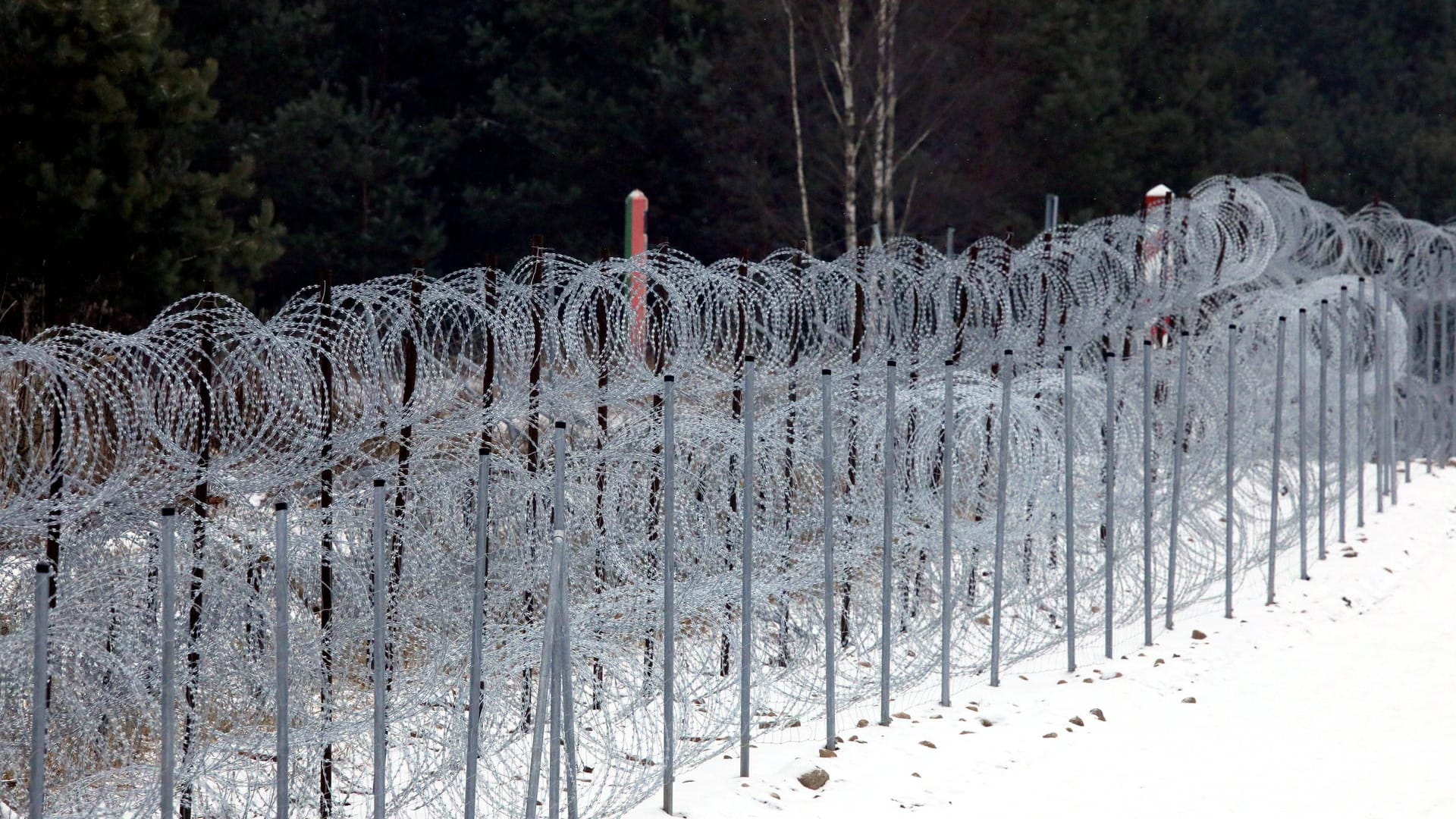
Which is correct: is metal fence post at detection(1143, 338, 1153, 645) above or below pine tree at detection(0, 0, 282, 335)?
below

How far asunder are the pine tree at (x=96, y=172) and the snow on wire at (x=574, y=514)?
16.7ft

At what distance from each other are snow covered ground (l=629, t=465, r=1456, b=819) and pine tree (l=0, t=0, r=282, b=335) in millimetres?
9624

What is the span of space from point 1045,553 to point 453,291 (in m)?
3.86

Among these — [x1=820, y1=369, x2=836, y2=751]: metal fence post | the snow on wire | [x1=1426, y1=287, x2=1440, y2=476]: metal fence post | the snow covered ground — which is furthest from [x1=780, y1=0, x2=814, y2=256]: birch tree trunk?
[x1=820, y1=369, x2=836, y2=751]: metal fence post

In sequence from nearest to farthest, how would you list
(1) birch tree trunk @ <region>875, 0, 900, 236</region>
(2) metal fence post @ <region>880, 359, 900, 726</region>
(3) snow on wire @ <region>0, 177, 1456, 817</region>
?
(3) snow on wire @ <region>0, 177, 1456, 817</region>, (2) metal fence post @ <region>880, 359, 900, 726</region>, (1) birch tree trunk @ <region>875, 0, 900, 236</region>

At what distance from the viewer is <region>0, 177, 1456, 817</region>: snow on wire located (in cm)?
609

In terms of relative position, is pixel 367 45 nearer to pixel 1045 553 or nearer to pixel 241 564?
pixel 1045 553

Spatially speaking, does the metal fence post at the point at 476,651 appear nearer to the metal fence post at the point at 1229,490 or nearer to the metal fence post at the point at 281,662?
the metal fence post at the point at 281,662

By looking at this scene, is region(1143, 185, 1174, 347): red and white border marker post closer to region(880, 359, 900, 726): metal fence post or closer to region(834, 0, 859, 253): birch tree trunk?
region(880, 359, 900, 726): metal fence post

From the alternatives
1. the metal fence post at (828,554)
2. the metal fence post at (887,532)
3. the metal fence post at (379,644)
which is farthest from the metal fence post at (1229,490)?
the metal fence post at (379,644)

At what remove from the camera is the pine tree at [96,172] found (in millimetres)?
15156

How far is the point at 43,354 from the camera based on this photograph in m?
5.93

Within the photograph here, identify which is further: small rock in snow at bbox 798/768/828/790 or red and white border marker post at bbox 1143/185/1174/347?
red and white border marker post at bbox 1143/185/1174/347

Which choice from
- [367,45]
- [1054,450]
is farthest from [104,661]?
[367,45]
